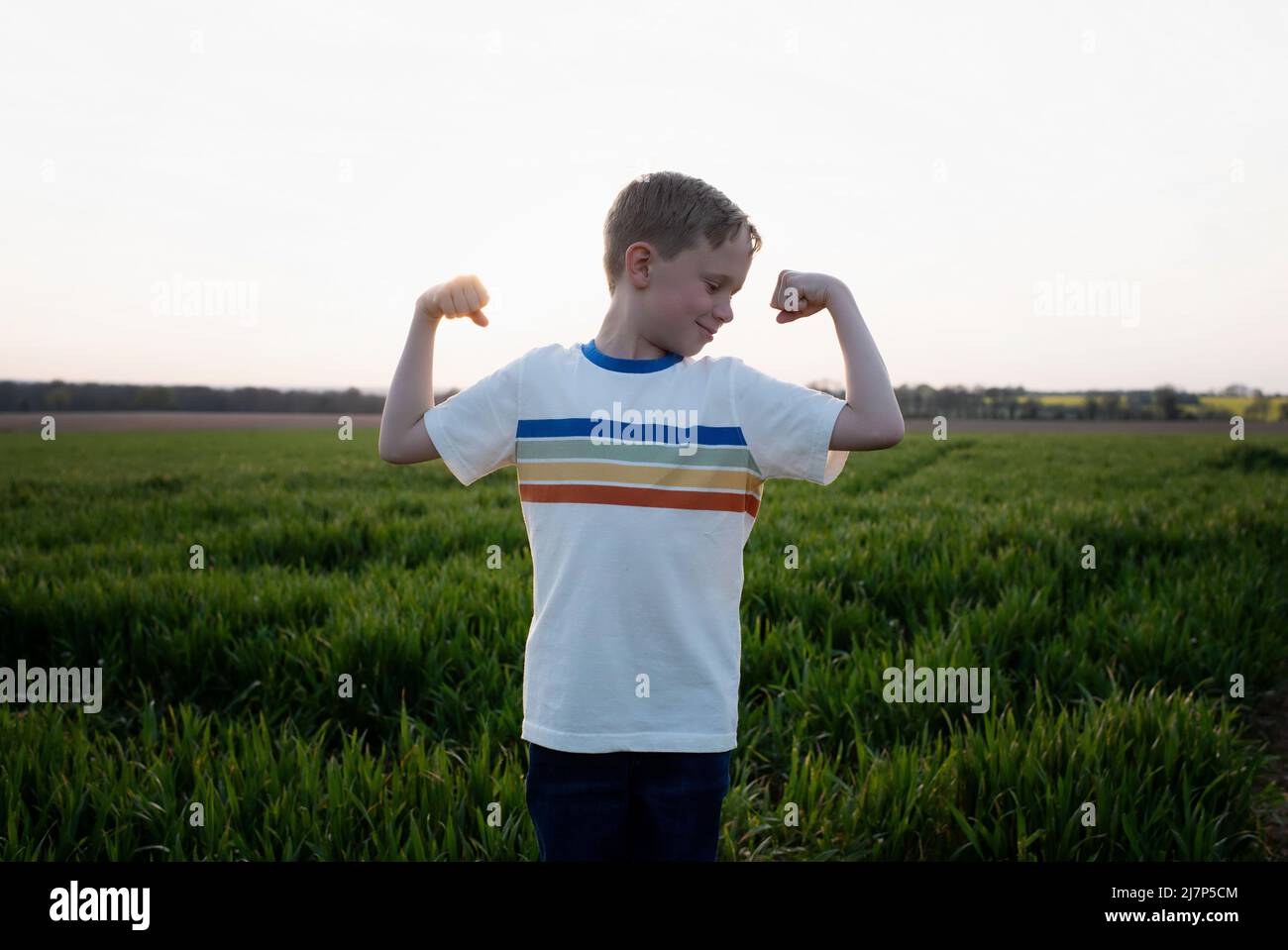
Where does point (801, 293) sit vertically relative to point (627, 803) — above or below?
above

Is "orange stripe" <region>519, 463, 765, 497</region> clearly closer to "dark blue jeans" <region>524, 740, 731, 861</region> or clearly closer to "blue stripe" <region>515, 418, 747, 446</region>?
"blue stripe" <region>515, 418, 747, 446</region>

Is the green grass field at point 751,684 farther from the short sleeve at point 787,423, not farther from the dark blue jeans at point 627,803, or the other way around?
the short sleeve at point 787,423

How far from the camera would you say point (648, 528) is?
5.40 feet

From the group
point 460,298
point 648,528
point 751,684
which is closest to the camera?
point 648,528

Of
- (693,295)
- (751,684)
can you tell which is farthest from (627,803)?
(751,684)

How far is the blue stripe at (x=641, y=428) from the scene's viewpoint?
1675 mm

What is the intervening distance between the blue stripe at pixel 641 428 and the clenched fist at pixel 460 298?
0.78ft

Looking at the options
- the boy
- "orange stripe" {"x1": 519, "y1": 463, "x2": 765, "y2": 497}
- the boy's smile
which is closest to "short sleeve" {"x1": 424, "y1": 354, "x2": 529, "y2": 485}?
the boy

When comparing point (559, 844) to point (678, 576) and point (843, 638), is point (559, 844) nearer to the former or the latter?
point (678, 576)

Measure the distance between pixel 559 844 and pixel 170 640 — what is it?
10.2ft

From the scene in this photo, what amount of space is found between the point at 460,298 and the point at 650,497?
0.54 meters

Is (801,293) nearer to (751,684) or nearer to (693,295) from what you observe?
(693,295)

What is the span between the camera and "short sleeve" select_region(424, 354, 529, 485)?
70.1 inches

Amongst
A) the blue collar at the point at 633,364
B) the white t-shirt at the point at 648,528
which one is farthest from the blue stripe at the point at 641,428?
the blue collar at the point at 633,364
